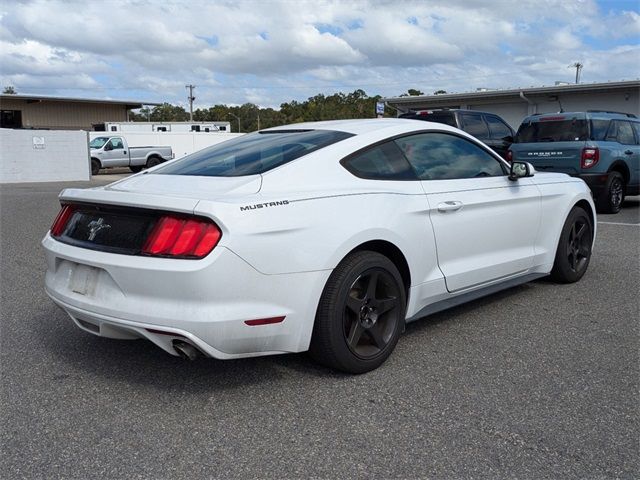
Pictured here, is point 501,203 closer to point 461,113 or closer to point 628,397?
point 628,397

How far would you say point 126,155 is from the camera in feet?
94.2

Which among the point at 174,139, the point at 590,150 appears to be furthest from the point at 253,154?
the point at 174,139

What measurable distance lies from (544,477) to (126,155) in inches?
1114

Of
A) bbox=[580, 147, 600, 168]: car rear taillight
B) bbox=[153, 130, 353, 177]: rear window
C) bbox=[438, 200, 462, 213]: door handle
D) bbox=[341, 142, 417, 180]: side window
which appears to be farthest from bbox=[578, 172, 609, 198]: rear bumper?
bbox=[153, 130, 353, 177]: rear window

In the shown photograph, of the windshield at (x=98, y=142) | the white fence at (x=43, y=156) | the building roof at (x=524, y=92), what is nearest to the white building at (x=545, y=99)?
the building roof at (x=524, y=92)

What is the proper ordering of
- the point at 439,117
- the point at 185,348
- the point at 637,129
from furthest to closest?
the point at 637,129
the point at 439,117
the point at 185,348

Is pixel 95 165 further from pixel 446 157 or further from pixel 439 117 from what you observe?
pixel 446 157

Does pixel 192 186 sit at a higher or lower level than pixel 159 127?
lower

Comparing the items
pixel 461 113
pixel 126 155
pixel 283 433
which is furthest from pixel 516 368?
pixel 126 155

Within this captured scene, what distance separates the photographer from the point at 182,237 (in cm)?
310

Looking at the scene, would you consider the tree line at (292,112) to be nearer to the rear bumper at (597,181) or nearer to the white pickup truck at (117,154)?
the white pickup truck at (117,154)

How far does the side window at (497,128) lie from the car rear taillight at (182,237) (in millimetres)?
11068

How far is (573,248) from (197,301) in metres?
4.04

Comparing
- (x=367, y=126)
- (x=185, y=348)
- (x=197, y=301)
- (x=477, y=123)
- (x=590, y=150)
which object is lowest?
(x=185, y=348)
